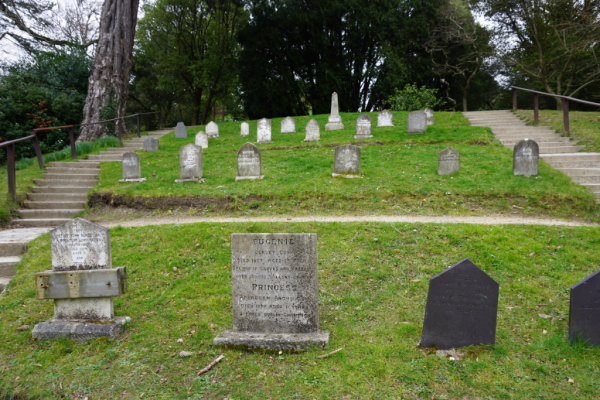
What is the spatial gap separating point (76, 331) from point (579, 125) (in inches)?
653

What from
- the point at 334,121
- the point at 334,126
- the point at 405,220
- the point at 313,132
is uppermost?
the point at 334,121

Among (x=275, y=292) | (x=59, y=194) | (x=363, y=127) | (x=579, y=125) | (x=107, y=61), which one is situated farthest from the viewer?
(x=107, y=61)

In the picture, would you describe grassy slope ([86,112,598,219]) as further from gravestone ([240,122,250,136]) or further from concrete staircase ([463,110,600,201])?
gravestone ([240,122,250,136])

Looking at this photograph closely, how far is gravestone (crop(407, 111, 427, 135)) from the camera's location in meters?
14.4

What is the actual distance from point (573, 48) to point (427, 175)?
14.7 metres

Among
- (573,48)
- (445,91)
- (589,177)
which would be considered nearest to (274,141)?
(589,177)

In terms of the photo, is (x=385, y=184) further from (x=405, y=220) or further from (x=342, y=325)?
(x=342, y=325)

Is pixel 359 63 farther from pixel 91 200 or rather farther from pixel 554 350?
pixel 554 350

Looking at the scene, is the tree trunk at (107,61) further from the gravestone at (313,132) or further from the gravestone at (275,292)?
the gravestone at (275,292)

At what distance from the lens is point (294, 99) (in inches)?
1058

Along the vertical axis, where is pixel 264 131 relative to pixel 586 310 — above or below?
above

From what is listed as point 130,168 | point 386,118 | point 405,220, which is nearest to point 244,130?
point 386,118

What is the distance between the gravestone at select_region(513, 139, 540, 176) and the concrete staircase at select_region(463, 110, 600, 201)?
98cm

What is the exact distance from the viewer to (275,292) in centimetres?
418
